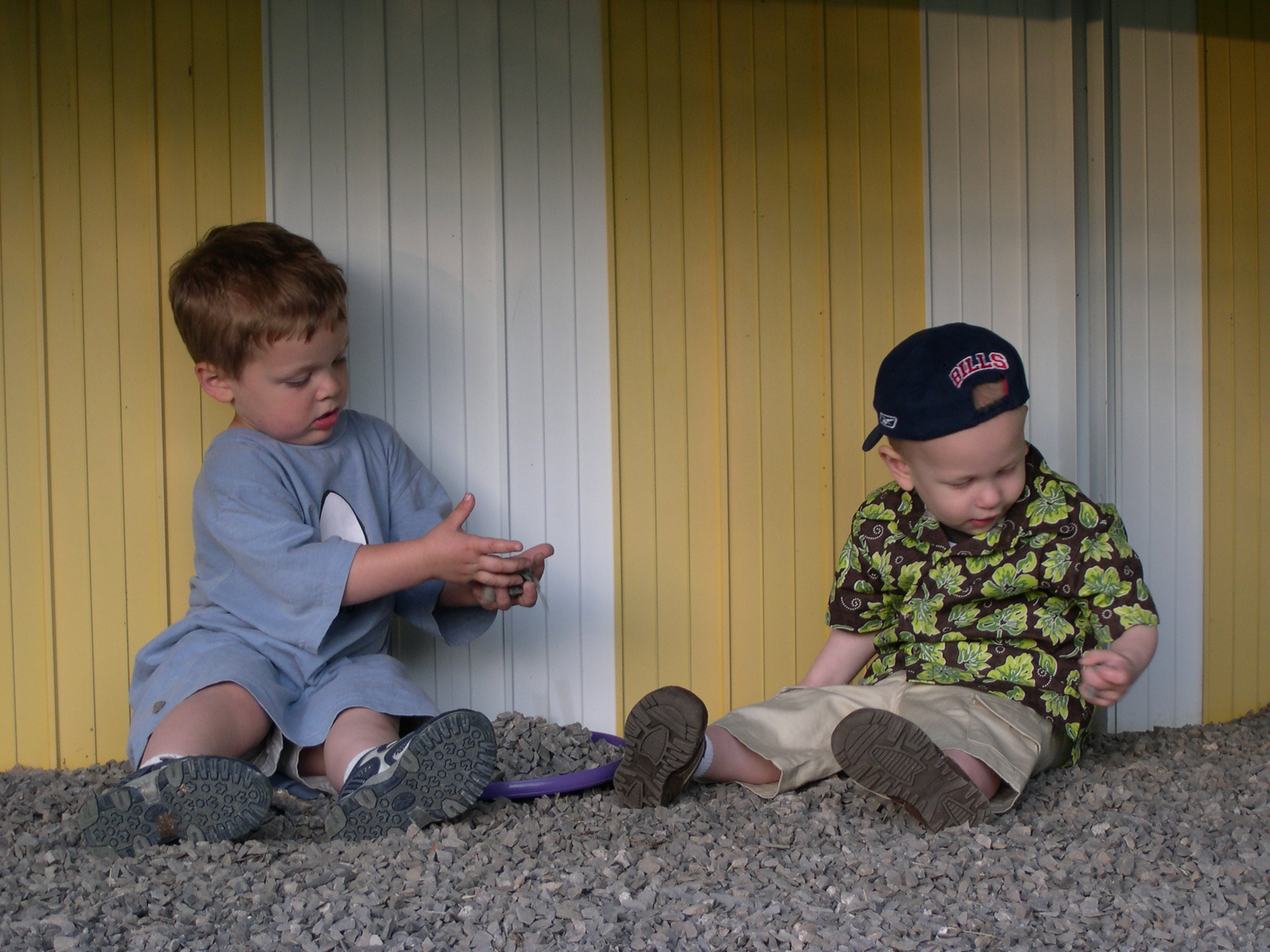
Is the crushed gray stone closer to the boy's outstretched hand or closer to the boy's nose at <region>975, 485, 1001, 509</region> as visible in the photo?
the boy's outstretched hand

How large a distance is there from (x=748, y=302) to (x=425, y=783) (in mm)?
1238

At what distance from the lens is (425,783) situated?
152 centimetres

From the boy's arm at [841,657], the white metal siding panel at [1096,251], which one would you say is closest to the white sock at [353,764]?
the boy's arm at [841,657]

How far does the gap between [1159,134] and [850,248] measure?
0.81 metres

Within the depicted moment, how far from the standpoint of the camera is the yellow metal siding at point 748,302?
2.27 meters

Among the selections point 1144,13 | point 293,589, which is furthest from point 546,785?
point 1144,13

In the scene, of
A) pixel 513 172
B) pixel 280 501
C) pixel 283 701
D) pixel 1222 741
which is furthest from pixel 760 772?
pixel 513 172

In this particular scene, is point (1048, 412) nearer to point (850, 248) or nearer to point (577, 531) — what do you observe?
point (850, 248)

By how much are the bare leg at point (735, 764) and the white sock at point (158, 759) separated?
81 centimetres

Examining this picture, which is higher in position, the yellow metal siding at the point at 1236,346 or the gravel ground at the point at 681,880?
the yellow metal siding at the point at 1236,346

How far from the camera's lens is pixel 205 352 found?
6.08 ft

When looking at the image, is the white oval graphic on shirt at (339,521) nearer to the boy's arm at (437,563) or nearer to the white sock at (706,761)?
the boy's arm at (437,563)

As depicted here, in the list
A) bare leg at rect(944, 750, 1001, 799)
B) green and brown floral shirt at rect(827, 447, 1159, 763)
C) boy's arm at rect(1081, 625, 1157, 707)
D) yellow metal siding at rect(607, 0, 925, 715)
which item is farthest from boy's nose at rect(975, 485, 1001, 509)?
yellow metal siding at rect(607, 0, 925, 715)

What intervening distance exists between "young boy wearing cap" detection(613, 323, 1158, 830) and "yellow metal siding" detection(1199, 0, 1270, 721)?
70 cm
